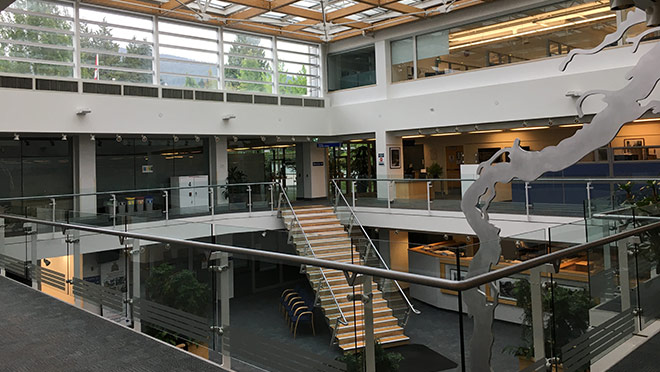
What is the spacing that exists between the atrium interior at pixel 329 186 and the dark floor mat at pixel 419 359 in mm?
12

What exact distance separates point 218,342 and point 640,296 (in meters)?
3.32

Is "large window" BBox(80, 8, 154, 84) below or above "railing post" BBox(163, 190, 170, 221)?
above

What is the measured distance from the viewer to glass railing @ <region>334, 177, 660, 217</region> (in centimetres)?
1081

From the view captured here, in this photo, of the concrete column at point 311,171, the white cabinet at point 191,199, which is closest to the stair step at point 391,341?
the white cabinet at point 191,199

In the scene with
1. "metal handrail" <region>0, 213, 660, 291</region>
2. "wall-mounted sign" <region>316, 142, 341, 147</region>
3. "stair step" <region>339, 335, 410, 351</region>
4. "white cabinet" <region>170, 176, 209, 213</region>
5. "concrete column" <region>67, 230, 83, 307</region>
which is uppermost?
"wall-mounted sign" <region>316, 142, 341, 147</region>

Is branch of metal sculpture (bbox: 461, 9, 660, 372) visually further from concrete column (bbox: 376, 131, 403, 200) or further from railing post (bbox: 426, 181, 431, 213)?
concrete column (bbox: 376, 131, 403, 200)

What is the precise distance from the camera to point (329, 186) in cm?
1908

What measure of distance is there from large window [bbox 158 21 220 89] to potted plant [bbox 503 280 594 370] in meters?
16.8

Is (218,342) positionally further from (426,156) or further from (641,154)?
(426,156)

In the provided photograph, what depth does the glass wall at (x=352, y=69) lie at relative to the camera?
2120 centimetres

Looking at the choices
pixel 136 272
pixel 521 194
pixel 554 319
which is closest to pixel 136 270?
pixel 136 272

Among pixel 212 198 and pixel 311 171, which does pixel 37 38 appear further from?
pixel 311 171

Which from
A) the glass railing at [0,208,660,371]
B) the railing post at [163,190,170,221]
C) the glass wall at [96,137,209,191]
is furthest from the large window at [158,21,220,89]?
the glass railing at [0,208,660,371]

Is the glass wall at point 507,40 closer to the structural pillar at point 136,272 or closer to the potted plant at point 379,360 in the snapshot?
the structural pillar at point 136,272
